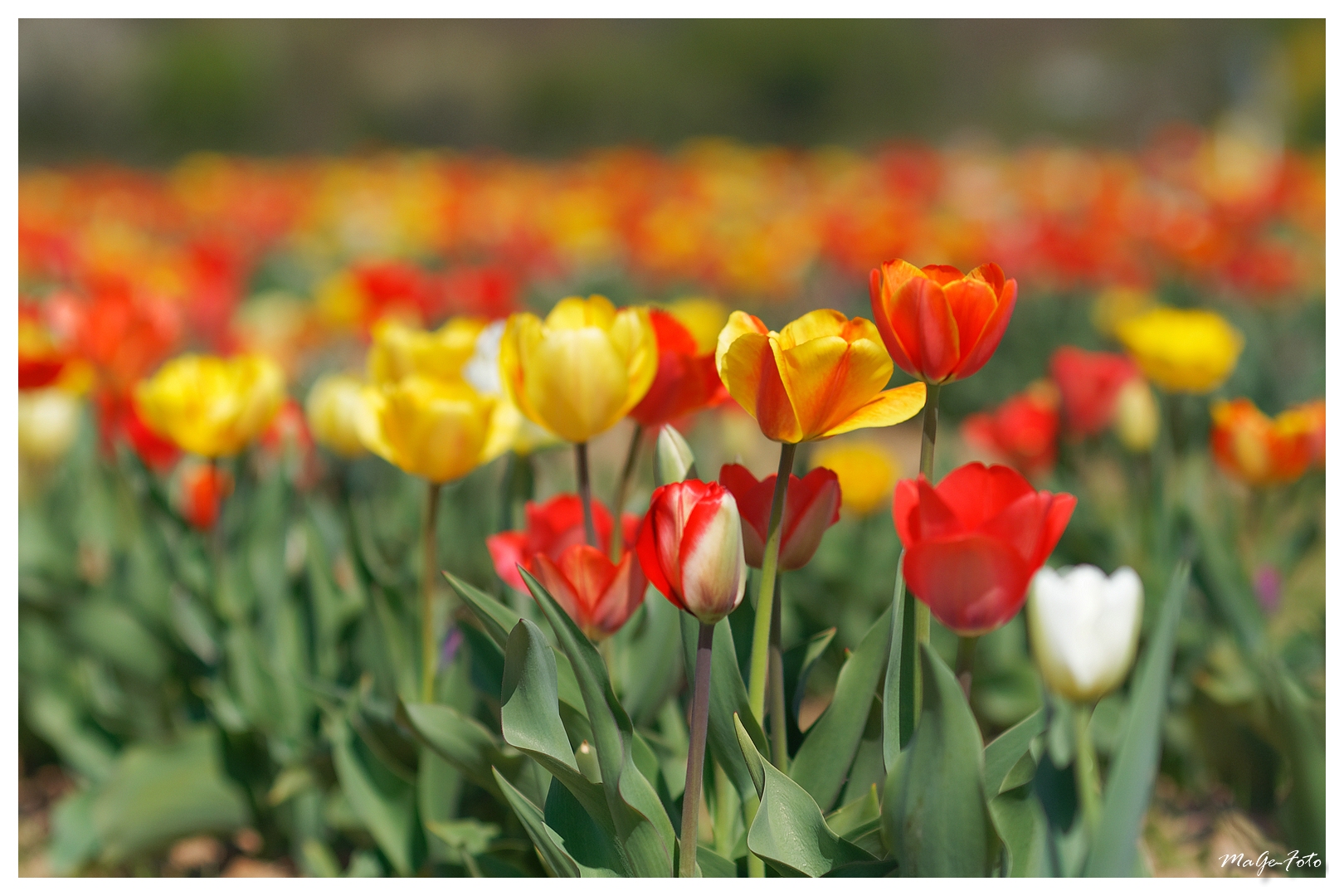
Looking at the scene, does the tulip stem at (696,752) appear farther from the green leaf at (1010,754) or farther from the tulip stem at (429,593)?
the tulip stem at (429,593)

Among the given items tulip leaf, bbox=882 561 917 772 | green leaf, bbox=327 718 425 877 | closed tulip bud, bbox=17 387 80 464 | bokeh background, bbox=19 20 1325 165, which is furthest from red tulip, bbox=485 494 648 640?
bokeh background, bbox=19 20 1325 165

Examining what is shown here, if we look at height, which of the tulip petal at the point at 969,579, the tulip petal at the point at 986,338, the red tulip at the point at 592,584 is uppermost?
the tulip petal at the point at 986,338

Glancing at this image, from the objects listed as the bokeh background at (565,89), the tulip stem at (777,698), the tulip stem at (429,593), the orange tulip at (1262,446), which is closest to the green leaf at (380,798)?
the tulip stem at (429,593)

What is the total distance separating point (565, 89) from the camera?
13.7 meters

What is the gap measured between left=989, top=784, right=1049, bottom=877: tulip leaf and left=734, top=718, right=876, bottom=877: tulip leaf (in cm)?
10

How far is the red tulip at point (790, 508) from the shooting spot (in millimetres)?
862

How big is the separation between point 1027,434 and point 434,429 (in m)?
1.20

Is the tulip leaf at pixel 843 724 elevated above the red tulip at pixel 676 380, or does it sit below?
below

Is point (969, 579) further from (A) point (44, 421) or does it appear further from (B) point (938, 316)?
(A) point (44, 421)

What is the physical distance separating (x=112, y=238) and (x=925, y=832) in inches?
161

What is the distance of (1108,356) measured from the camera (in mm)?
1986

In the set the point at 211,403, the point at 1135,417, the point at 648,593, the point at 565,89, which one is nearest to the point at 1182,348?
the point at 1135,417
